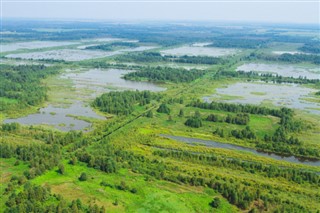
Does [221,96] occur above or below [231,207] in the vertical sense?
above

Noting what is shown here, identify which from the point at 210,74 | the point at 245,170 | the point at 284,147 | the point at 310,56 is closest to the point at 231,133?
the point at 284,147

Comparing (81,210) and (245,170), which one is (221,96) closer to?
(245,170)

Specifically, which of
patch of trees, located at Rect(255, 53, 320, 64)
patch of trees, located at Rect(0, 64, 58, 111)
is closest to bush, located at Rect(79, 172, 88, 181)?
patch of trees, located at Rect(0, 64, 58, 111)

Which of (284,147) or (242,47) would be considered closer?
(284,147)

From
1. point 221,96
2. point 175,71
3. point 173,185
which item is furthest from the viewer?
point 175,71

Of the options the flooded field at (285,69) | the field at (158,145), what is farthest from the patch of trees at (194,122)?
the flooded field at (285,69)

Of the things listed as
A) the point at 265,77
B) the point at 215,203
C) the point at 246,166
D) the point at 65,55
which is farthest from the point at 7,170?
the point at 65,55
